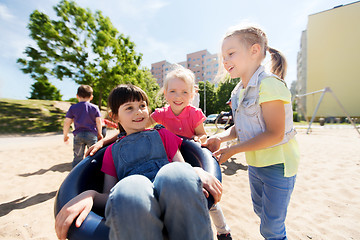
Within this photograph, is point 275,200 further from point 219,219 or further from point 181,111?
point 181,111

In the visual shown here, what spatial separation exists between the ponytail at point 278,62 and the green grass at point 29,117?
41.4 feet

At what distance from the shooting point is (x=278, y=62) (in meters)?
1.32

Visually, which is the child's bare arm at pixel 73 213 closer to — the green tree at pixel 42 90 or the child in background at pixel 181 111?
the child in background at pixel 181 111

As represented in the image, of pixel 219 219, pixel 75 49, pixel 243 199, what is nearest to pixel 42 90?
pixel 75 49

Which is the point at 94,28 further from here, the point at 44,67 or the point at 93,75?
the point at 44,67

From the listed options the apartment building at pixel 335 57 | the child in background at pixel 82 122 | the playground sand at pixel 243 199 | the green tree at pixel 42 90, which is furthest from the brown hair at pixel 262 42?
the green tree at pixel 42 90

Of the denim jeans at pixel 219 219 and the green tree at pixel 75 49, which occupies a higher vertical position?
the green tree at pixel 75 49

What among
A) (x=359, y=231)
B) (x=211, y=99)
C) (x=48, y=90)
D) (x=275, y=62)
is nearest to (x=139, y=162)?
(x=275, y=62)

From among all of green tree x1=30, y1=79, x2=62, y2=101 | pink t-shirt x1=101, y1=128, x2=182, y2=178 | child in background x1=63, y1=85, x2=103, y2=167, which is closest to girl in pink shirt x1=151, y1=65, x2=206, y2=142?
pink t-shirt x1=101, y1=128, x2=182, y2=178

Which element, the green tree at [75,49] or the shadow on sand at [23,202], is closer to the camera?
the shadow on sand at [23,202]

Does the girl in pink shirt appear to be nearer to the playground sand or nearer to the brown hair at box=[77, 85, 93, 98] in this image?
the playground sand

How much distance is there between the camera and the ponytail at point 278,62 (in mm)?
1314

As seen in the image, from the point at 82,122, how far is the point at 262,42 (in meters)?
3.16

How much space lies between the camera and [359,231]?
1920 millimetres
